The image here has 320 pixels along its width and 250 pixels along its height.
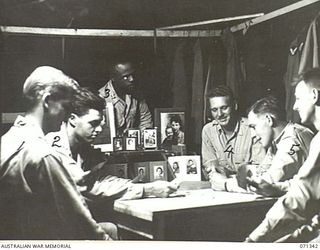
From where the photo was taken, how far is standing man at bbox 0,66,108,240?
1.57 metres

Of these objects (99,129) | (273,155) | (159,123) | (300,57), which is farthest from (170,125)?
(300,57)

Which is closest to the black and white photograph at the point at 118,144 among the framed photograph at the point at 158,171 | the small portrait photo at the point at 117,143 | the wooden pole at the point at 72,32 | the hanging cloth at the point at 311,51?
the small portrait photo at the point at 117,143

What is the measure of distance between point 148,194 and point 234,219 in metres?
0.30

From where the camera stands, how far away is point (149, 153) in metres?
1.64

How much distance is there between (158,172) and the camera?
1.63 m

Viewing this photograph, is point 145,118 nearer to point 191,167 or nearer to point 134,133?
point 134,133

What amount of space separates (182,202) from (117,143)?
30cm

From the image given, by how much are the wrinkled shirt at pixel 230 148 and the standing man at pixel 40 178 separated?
443 mm

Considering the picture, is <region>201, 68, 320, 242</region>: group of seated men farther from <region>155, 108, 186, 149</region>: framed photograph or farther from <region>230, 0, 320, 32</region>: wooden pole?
<region>230, 0, 320, 32</region>: wooden pole

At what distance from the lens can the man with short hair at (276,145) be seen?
1.62m

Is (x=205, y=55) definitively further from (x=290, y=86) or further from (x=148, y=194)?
(x=148, y=194)

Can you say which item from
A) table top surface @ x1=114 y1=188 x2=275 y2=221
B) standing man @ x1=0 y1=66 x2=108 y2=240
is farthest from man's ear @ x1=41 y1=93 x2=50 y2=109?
table top surface @ x1=114 y1=188 x2=275 y2=221

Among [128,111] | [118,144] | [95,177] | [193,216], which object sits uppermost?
[128,111]

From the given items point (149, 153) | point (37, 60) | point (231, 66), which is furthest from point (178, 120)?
point (37, 60)
